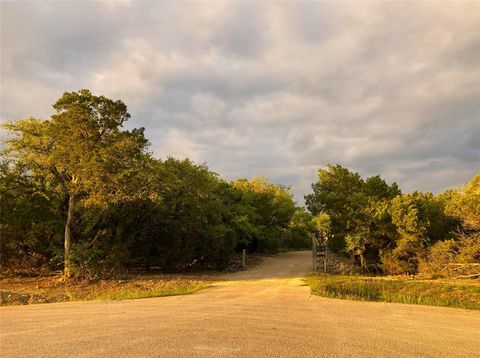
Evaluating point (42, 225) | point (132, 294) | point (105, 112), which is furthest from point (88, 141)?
point (132, 294)

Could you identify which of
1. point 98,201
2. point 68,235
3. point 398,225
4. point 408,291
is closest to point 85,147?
point 98,201

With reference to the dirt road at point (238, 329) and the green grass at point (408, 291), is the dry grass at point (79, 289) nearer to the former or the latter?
the dirt road at point (238, 329)

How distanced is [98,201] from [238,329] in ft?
35.4

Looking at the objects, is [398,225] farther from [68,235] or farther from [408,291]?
[68,235]

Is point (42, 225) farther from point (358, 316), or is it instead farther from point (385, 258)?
point (385, 258)

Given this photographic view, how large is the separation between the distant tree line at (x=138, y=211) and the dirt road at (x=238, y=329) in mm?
6906

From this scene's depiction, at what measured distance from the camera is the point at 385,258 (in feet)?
70.2

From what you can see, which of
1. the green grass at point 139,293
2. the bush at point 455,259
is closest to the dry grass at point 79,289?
the green grass at point 139,293

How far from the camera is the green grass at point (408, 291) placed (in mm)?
12281

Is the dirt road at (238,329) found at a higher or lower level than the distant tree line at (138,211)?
lower

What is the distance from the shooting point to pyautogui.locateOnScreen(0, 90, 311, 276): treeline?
54.6ft

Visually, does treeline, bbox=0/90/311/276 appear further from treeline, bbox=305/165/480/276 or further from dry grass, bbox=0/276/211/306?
treeline, bbox=305/165/480/276

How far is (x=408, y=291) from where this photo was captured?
50.6ft

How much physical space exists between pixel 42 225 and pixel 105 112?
6790 millimetres
